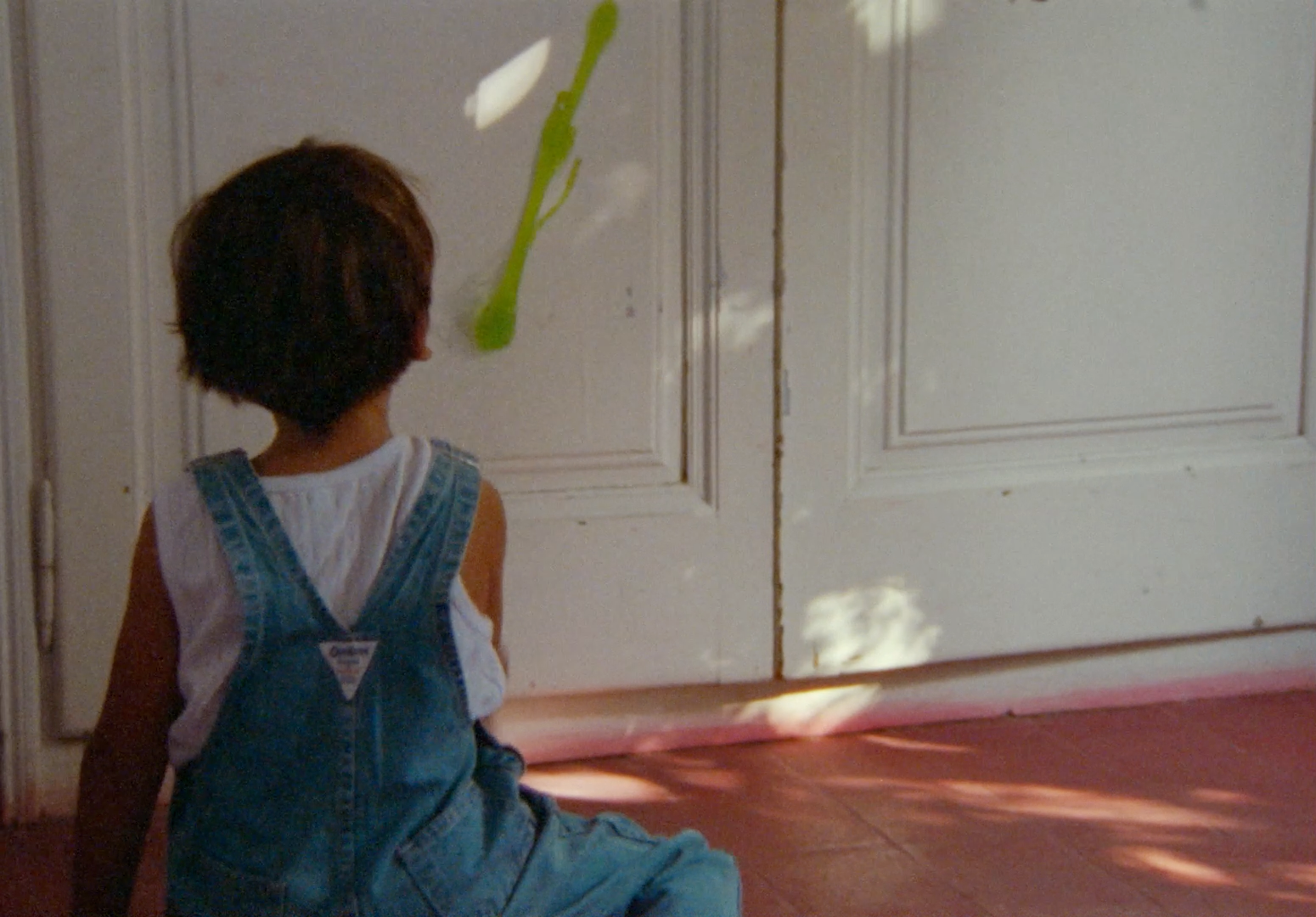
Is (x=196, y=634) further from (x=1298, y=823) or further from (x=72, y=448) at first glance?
(x=1298, y=823)

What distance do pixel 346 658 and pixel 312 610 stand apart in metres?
0.05

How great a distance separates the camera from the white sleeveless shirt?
1388 millimetres

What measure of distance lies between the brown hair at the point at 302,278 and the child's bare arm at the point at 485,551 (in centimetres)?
16

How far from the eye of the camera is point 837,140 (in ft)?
8.87

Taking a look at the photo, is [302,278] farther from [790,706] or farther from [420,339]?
[790,706]

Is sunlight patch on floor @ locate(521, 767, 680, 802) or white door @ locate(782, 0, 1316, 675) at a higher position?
white door @ locate(782, 0, 1316, 675)

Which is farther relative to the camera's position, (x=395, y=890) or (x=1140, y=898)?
(x=1140, y=898)

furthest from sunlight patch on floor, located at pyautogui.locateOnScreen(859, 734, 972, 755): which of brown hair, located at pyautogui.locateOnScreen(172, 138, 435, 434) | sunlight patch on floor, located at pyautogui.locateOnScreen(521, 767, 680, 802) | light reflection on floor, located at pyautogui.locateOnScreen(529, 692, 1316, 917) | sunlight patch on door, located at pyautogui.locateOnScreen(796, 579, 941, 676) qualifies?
brown hair, located at pyautogui.locateOnScreen(172, 138, 435, 434)

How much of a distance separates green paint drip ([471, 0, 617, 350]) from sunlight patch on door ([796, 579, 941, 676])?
2.43 ft

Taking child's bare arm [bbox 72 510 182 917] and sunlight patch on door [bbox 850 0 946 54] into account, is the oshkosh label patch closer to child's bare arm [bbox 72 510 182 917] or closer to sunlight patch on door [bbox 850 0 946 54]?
child's bare arm [bbox 72 510 182 917]

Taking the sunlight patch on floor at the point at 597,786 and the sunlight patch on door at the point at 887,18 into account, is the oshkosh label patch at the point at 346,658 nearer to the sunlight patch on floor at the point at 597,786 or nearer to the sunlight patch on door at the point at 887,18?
the sunlight patch on floor at the point at 597,786

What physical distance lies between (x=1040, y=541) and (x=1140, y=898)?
0.81 meters

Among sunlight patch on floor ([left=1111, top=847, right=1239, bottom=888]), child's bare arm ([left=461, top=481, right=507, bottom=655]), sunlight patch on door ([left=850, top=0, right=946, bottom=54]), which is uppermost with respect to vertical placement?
sunlight patch on door ([left=850, top=0, right=946, bottom=54])

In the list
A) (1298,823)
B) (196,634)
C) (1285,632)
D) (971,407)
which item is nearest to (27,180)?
(196,634)
